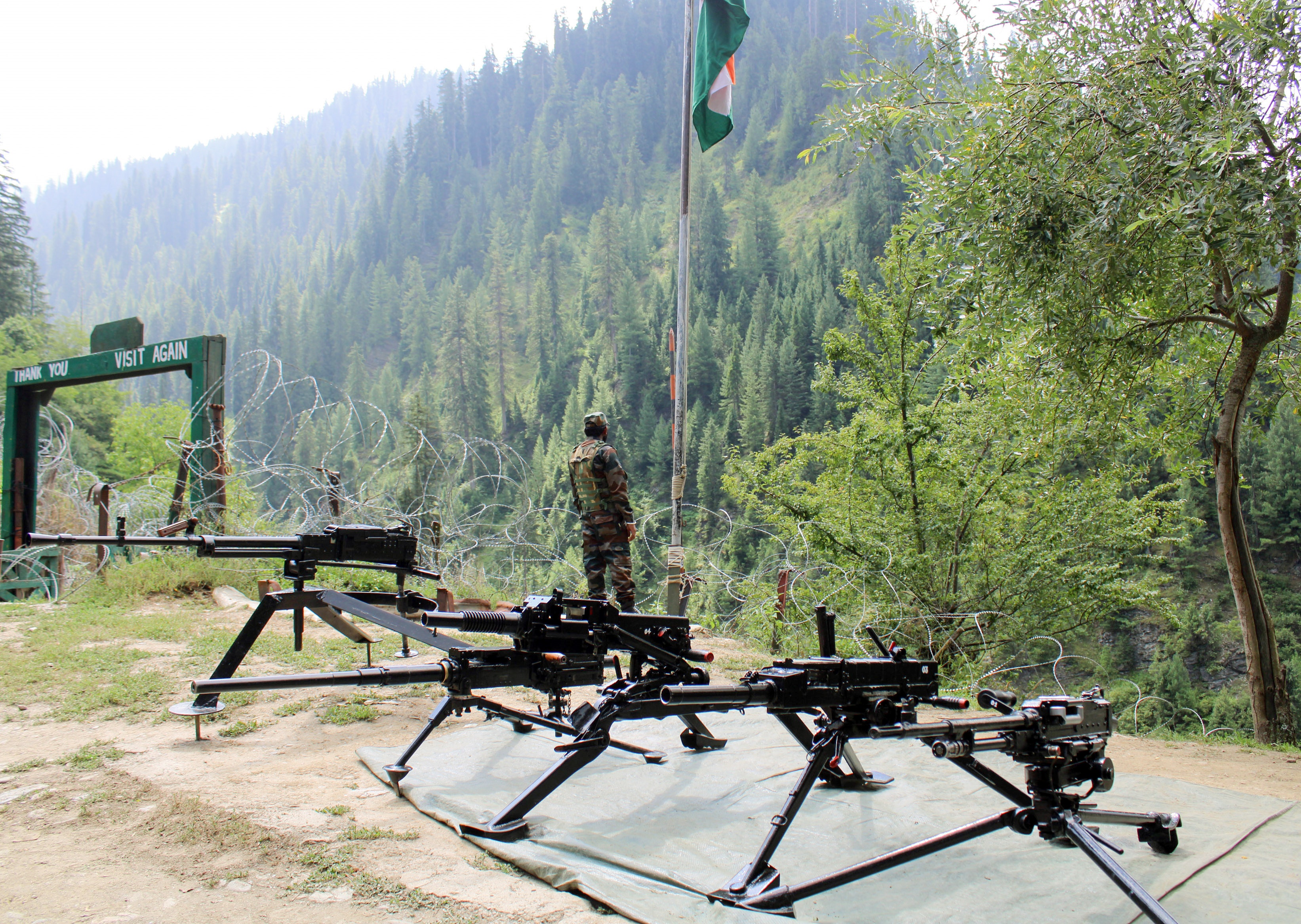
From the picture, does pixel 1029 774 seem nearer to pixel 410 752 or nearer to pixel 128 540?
pixel 410 752

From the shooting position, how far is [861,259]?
81.5 metres

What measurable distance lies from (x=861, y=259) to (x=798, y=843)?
83389mm

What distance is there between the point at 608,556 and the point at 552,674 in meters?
4.06

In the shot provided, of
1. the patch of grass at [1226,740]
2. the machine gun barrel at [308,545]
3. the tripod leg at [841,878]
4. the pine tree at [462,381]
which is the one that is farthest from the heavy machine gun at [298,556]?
the pine tree at [462,381]

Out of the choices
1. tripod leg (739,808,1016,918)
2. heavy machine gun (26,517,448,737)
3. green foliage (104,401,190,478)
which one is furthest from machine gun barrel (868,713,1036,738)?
green foliage (104,401,190,478)

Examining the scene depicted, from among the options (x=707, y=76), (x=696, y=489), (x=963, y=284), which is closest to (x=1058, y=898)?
(x=963, y=284)

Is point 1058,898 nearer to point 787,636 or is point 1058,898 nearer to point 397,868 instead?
point 397,868

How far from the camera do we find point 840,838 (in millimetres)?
3703

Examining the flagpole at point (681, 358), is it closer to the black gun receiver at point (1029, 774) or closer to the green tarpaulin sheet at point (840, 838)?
the green tarpaulin sheet at point (840, 838)

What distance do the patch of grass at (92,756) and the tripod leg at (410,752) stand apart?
1629 millimetres

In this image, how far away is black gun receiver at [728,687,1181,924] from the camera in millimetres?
2904

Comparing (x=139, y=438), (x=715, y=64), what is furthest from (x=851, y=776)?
(x=139, y=438)

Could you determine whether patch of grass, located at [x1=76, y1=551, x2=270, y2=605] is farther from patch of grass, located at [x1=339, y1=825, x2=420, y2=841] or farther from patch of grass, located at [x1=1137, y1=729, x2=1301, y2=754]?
patch of grass, located at [x1=1137, y1=729, x2=1301, y2=754]

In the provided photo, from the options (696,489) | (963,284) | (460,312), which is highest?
(460,312)
